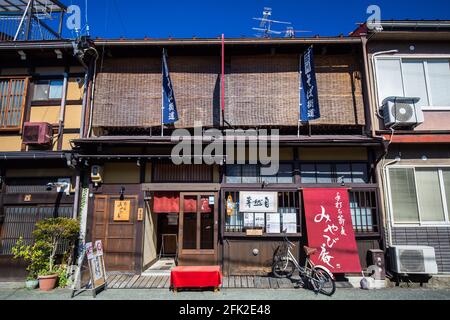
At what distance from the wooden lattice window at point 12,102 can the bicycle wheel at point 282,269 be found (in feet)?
33.7

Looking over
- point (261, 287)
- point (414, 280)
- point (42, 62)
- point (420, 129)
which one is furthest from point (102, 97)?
point (414, 280)

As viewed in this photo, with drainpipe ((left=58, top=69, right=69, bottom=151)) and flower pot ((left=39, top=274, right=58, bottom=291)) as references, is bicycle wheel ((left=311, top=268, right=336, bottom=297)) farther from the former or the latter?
drainpipe ((left=58, top=69, right=69, bottom=151))

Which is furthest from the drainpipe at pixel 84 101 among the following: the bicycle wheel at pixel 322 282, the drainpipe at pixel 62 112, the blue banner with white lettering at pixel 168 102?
the bicycle wheel at pixel 322 282

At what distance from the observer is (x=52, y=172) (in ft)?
32.0

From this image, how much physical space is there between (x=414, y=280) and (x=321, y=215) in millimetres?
3473

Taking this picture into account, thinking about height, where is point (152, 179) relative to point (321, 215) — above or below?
above

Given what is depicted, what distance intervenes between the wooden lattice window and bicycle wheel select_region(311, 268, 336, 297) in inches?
441

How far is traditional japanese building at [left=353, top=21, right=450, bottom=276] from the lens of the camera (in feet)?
30.1

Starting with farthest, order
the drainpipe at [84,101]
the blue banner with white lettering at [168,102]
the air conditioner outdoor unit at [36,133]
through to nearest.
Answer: the drainpipe at [84,101]
the blue banner with white lettering at [168,102]
the air conditioner outdoor unit at [36,133]

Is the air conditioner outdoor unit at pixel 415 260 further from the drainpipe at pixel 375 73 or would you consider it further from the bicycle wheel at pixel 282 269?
the drainpipe at pixel 375 73

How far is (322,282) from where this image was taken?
301 inches

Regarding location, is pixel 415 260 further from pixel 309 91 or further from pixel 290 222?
pixel 309 91

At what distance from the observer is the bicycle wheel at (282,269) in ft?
28.7

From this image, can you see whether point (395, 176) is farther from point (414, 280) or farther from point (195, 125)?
point (195, 125)
